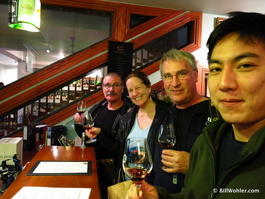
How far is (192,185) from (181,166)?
400 mm

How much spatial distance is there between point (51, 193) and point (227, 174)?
880 millimetres

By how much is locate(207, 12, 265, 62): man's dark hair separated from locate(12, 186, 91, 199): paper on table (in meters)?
0.99

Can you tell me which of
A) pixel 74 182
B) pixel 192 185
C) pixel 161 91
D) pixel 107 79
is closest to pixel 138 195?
pixel 192 185

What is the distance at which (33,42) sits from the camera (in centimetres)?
427

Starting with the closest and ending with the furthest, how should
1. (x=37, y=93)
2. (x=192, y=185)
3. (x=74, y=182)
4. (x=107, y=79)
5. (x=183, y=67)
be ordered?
(x=192, y=185), (x=74, y=182), (x=183, y=67), (x=107, y=79), (x=37, y=93)

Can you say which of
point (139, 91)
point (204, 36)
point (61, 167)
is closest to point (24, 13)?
point (139, 91)

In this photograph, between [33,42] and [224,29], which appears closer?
[224,29]

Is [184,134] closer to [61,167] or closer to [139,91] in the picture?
[139,91]

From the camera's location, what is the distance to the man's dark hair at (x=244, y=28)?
77 cm

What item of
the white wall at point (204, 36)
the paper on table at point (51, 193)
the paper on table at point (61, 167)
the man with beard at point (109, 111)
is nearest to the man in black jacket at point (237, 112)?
the paper on table at point (51, 193)

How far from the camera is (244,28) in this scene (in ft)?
2.61

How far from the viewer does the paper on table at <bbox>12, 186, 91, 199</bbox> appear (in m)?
1.08

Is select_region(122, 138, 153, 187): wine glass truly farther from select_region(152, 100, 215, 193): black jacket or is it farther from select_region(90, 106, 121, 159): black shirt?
select_region(90, 106, 121, 159): black shirt

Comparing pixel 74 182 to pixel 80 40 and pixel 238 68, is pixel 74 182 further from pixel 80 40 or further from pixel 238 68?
pixel 80 40
